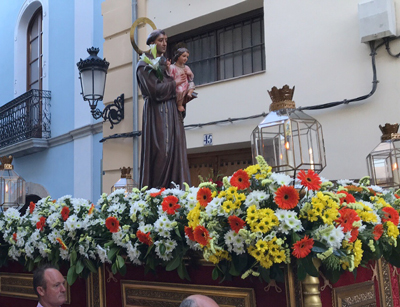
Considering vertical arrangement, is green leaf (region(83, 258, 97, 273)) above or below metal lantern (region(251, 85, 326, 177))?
below

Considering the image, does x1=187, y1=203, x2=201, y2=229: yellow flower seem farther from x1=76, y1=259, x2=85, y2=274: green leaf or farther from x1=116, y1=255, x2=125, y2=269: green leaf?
x1=76, y1=259, x2=85, y2=274: green leaf

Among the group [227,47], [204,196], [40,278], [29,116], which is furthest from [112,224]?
[29,116]

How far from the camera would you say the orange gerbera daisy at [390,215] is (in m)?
2.71

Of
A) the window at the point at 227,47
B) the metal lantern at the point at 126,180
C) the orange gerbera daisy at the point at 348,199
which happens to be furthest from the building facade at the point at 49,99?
the orange gerbera daisy at the point at 348,199

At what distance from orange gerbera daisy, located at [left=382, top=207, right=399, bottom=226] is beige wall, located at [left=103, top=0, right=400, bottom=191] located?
8.85 feet

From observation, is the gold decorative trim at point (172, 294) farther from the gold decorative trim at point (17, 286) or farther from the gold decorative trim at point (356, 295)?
the gold decorative trim at point (17, 286)

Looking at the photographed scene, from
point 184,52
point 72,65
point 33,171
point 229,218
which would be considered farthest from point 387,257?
point 33,171

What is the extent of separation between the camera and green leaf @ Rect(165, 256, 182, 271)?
9.30ft

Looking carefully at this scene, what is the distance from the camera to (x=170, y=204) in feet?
9.70

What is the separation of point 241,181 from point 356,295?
825 mm

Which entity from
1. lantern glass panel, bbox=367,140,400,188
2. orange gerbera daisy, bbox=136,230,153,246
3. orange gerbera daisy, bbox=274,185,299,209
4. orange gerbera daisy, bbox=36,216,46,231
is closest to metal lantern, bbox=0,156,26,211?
orange gerbera daisy, bbox=36,216,46,231

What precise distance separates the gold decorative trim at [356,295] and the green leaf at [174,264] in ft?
2.55

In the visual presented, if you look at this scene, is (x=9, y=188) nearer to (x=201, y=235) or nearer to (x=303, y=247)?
(x=201, y=235)

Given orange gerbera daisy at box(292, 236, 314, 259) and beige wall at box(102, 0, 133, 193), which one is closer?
orange gerbera daisy at box(292, 236, 314, 259)
